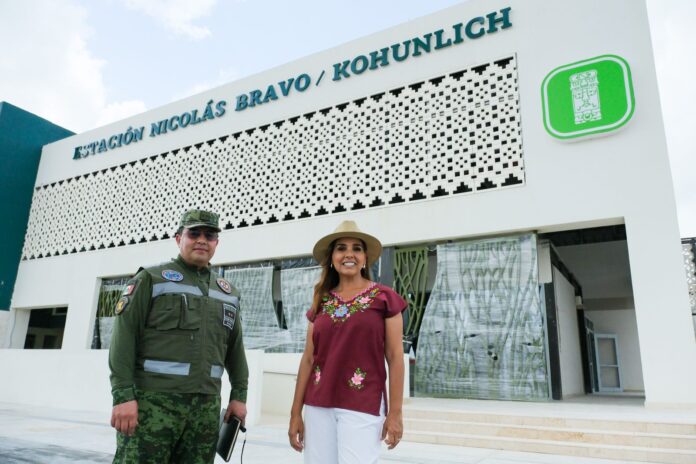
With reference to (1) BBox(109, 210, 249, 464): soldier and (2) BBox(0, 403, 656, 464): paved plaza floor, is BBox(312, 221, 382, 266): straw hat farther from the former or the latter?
(2) BBox(0, 403, 656, 464): paved plaza floor

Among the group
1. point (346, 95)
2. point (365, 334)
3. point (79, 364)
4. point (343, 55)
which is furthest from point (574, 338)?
point (365, 334)

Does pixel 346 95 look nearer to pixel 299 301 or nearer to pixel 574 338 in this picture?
pixel 299 301

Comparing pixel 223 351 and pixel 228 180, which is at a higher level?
pixel 228 180

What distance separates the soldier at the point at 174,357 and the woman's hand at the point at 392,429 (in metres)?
0.66

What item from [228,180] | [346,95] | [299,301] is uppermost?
[346,95]

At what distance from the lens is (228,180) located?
1135cm

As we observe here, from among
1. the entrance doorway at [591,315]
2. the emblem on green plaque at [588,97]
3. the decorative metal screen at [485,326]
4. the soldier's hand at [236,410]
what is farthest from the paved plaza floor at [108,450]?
the emblem on green plaque at [588,97]

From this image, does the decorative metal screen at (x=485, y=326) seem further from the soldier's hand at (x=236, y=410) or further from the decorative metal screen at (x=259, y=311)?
the soldier's hand at (x=236, y=410)

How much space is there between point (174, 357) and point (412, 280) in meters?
7.07

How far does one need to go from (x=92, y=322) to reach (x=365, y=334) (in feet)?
41.3

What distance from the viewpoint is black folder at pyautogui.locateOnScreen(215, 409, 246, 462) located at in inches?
79.4

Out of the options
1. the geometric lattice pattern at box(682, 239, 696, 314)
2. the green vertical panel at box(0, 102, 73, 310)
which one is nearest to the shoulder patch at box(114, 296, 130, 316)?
the green vertical panel at box(0, 102, 73, 310)

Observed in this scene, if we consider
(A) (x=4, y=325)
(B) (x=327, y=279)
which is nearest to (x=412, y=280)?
(B) (x=327, y=279)

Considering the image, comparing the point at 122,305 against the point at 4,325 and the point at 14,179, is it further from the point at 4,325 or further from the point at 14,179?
the point at 14,179
